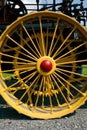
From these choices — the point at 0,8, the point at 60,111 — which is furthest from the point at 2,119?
the point at 0,8

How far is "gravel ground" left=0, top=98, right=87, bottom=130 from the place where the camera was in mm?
5887

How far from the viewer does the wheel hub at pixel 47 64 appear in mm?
6285

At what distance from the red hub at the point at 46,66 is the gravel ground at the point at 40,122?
29.6 inches

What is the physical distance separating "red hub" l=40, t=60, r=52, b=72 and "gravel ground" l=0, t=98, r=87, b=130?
0.75 metres

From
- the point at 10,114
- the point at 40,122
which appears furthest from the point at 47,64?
the point at 10,114

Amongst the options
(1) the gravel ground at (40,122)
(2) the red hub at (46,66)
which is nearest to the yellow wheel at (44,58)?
(2) the red hub at (46,66)

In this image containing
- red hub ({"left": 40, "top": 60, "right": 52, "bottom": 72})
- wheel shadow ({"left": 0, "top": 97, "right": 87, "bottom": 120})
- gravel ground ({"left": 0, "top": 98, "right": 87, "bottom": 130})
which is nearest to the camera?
gravel ground ({"left": 0, "top": 98, "right": 87, "bottom": 130})

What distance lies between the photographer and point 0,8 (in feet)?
25.8

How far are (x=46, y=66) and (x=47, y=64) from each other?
3 cm

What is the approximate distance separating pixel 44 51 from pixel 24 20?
546mm

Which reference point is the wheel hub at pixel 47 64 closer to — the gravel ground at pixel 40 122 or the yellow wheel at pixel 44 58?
the yellow wheel at pixel 44 58

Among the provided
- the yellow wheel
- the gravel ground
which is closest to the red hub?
the yellow wheel

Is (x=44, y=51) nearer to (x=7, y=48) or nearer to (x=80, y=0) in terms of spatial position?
(x=7, y=48)

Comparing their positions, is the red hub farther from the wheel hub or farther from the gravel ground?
the gravel ground
